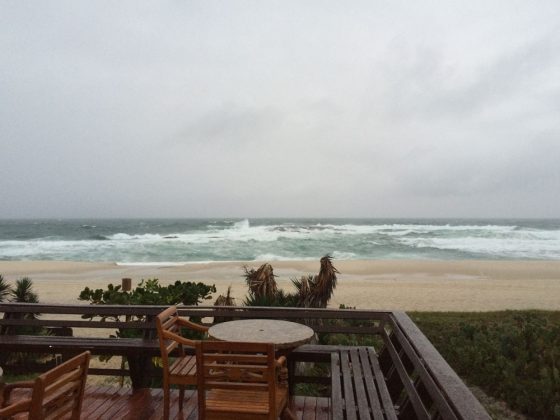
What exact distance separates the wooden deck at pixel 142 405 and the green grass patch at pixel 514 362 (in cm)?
291

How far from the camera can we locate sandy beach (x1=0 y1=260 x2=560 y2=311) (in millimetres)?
14805

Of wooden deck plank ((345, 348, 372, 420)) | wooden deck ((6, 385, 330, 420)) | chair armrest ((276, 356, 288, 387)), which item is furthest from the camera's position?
wooden deck ((6, 385, 330, 420))

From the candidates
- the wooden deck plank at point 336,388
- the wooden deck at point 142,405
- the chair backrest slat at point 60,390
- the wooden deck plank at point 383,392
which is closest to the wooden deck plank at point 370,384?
the wooden deck plank at point 383,392

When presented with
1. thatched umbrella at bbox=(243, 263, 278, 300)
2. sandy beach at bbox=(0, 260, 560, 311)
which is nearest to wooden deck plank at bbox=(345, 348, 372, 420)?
thatched umbrella at bbox=(243, 263, 278, 300)

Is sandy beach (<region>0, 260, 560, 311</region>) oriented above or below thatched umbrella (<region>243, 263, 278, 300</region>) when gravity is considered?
below

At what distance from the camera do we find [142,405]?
380 cm

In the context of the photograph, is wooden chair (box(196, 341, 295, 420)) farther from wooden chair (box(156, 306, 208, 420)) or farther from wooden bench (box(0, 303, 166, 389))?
wooden bench (box(0, 303, 166, 389))

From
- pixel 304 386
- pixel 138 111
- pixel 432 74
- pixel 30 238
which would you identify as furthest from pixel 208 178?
pixel 304 386

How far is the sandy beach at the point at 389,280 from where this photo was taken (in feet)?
48.6

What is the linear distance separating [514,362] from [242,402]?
15.3ft

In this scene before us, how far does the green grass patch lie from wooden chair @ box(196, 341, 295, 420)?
3859 millimetres

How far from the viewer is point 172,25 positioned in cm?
1230

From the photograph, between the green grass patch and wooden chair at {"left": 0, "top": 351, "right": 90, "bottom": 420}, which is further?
the green grass patch

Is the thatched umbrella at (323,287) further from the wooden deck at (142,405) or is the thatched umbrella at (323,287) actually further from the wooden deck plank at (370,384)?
the wooden deck at (142,405)
